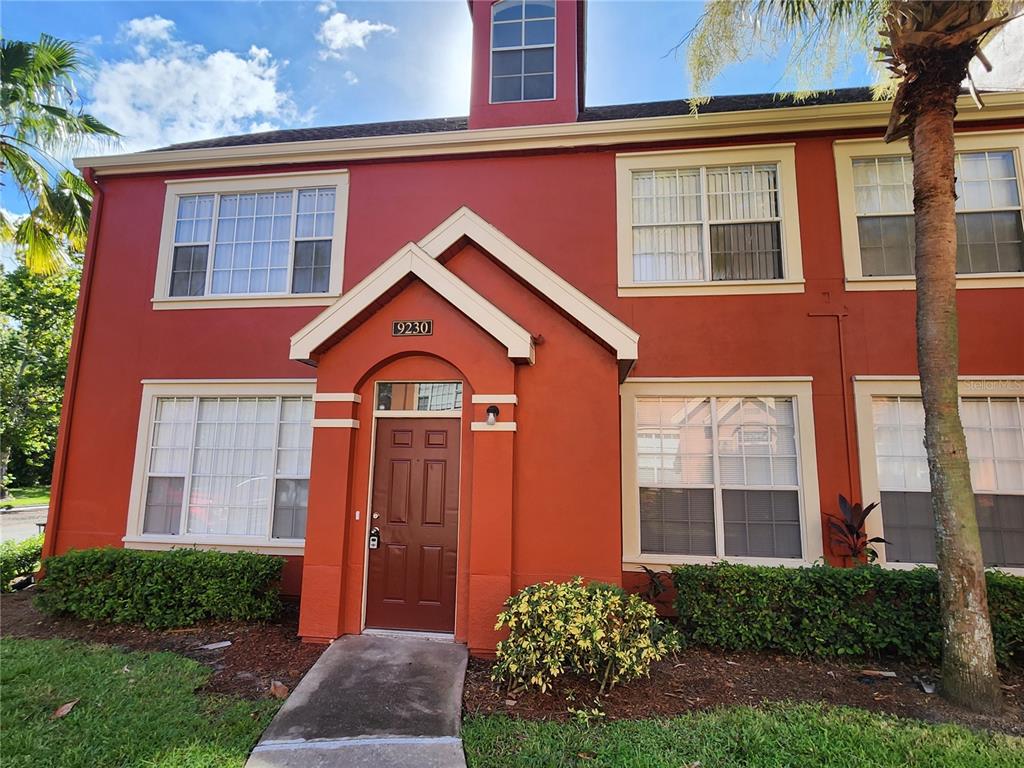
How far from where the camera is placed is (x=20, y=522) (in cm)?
1817

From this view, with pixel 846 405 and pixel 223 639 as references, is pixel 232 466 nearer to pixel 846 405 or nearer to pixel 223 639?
pixel 223 639

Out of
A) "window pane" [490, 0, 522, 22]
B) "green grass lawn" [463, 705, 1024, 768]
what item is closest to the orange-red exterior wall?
"green grass lawn" [463, 705, 1024, 768]

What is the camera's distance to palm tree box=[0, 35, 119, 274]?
362 inches

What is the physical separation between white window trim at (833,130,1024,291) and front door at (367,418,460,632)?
6.42 meters

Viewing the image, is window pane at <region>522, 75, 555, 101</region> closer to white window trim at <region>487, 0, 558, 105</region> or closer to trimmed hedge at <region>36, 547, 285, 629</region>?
white window trim at <region>487, 0, 558, 105</region>

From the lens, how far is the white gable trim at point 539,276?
592 centimetres

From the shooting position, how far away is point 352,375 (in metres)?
6.35

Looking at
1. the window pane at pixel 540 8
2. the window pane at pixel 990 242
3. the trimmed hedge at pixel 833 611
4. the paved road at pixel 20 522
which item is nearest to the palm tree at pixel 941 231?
the trimmed hedge at pixel 833 611

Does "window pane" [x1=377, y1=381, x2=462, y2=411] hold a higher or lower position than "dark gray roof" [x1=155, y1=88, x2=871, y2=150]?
lower

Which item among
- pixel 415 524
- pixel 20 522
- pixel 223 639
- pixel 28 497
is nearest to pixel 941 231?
pixel 415 524

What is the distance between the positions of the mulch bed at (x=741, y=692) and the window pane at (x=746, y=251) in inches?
210

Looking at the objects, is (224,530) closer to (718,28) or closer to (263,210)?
(263,210)

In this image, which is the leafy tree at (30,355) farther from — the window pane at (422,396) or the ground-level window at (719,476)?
the ground-level window at (719,476)

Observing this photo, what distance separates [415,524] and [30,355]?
27962mm
